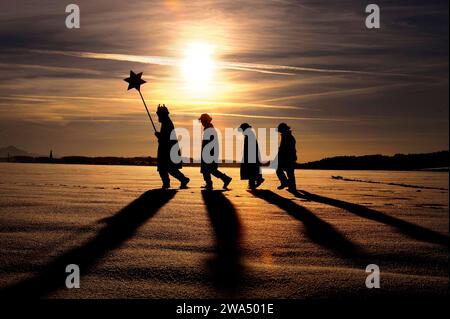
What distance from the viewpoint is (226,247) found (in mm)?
6461

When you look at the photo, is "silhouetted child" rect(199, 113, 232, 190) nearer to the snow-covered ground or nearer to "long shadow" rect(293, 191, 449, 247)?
"long shadow" rect(293, 191, 449, 247)

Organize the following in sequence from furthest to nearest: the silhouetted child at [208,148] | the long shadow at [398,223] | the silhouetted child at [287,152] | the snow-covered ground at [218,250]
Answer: the silhouetted child at [287,152]
the silhouetted child at [208,148]
the long shadow at [398,223]
the snow-covered ground at [218,250]

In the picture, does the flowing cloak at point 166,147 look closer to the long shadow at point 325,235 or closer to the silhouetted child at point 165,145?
the silhouetted child at point 165,145

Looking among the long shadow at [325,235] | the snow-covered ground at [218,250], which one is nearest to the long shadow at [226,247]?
the snow-covered ground at [218,250]

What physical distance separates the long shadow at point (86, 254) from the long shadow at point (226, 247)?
110cm

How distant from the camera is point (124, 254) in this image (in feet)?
Result: 19.3

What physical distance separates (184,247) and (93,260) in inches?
47.3

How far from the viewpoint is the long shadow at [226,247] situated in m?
4.82

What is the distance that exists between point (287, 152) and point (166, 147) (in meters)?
3.77

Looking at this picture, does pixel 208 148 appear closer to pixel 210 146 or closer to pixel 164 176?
pixel 210 146

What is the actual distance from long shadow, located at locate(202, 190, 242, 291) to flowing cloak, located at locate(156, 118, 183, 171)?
569 cm
